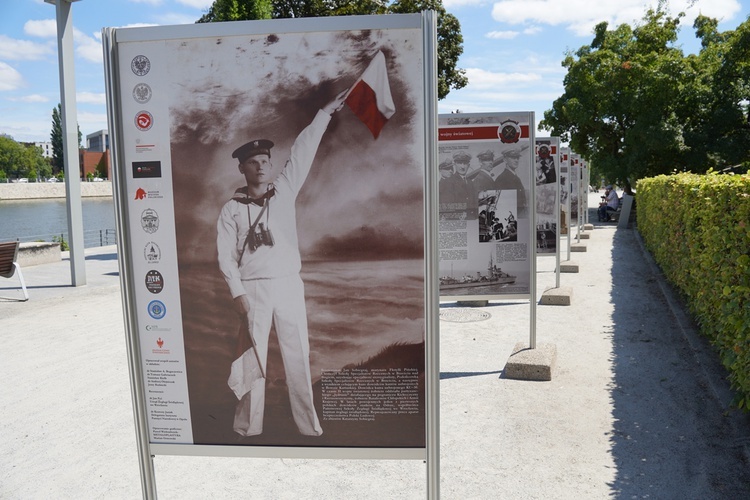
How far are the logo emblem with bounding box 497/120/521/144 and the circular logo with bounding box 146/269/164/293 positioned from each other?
435 cm

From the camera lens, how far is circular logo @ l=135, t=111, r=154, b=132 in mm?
2656

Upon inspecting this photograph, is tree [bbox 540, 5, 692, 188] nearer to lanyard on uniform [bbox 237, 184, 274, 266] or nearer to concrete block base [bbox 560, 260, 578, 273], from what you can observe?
concrete block base [bbox 560, 260, 578, 273]

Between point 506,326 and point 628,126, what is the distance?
2842cm

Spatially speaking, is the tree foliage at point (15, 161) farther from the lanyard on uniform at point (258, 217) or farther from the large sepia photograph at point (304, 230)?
the lanyard on uniform at point (258, 217)

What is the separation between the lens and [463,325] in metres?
8.73

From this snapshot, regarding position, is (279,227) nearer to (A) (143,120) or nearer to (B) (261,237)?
(B) (261,237)

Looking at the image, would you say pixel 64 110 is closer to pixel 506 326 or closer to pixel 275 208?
pixel 506 326

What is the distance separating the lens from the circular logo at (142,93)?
2639mm

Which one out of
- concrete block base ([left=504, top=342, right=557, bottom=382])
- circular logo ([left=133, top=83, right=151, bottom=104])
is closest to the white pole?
concrete block base ([left=504, top=342, right=557, bottom=382])

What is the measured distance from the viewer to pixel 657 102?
30.3m

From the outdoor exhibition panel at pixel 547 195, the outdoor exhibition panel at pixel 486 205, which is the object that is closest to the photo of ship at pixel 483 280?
the outdoor exhibition panel at pixel 486 205

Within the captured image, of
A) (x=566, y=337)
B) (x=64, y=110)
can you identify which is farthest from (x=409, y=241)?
(x=64, y=110)

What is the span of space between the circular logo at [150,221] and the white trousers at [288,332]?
0.43 metres

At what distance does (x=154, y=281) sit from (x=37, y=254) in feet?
46.5
